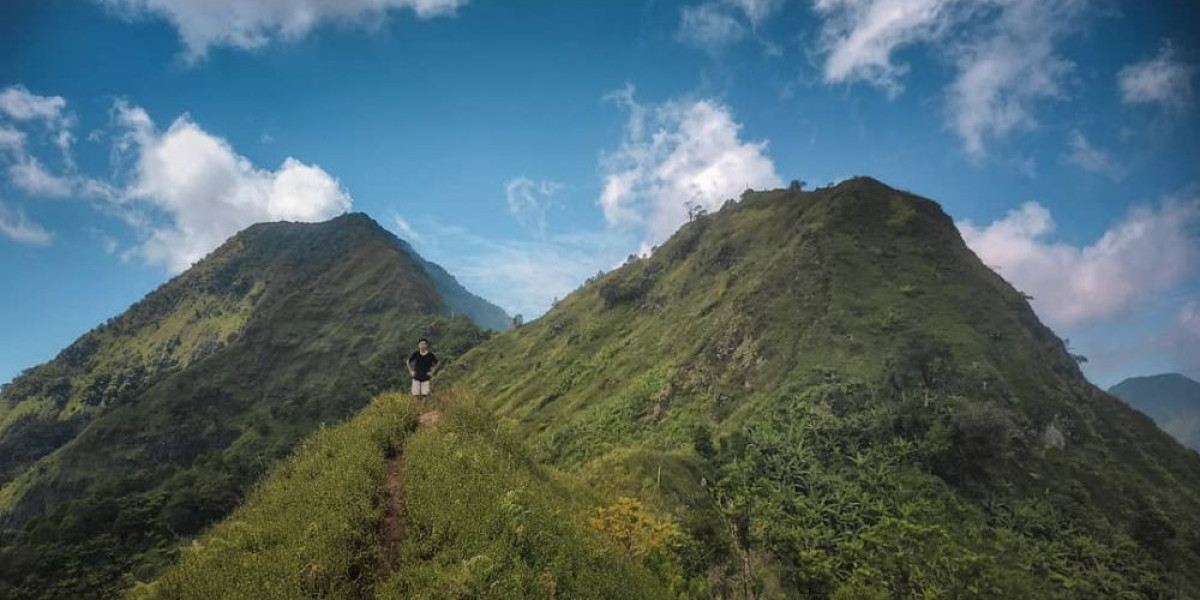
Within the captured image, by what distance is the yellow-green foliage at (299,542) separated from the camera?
10.3 meters

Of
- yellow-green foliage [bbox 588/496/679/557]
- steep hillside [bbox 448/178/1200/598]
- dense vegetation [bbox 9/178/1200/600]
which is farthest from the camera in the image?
steep hillside [bbox 448/178/1200/598]

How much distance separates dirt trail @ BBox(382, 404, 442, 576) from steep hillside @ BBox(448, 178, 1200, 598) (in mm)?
6990

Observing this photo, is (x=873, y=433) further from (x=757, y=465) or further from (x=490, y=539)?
(x=490, y=539)

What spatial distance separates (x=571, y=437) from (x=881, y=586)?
4739cm

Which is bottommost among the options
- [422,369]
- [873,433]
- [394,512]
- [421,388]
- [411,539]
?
[411,539]

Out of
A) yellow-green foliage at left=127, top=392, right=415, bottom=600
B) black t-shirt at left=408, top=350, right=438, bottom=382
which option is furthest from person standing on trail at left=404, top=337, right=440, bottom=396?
yellow-green foliage at left=127, top=392, right=415, bottom=600

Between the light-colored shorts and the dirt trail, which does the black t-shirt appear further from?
the dirt trail

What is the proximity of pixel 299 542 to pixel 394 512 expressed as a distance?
7.42 feet

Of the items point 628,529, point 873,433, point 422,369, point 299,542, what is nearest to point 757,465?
point 873,433

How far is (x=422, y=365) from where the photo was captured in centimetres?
2247

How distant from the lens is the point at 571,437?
3017 inches

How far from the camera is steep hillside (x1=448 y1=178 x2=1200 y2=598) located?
3828cm

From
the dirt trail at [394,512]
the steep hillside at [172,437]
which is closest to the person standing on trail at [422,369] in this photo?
the dirt trail at [394,512]

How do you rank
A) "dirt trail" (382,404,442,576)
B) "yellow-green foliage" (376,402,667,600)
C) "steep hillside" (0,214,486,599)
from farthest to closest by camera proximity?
Result: "steep hillside" (0,214,486,599) < "dirt trail" (382,404,442,576) < "yellow-green foliage" (376,402,667,600)
